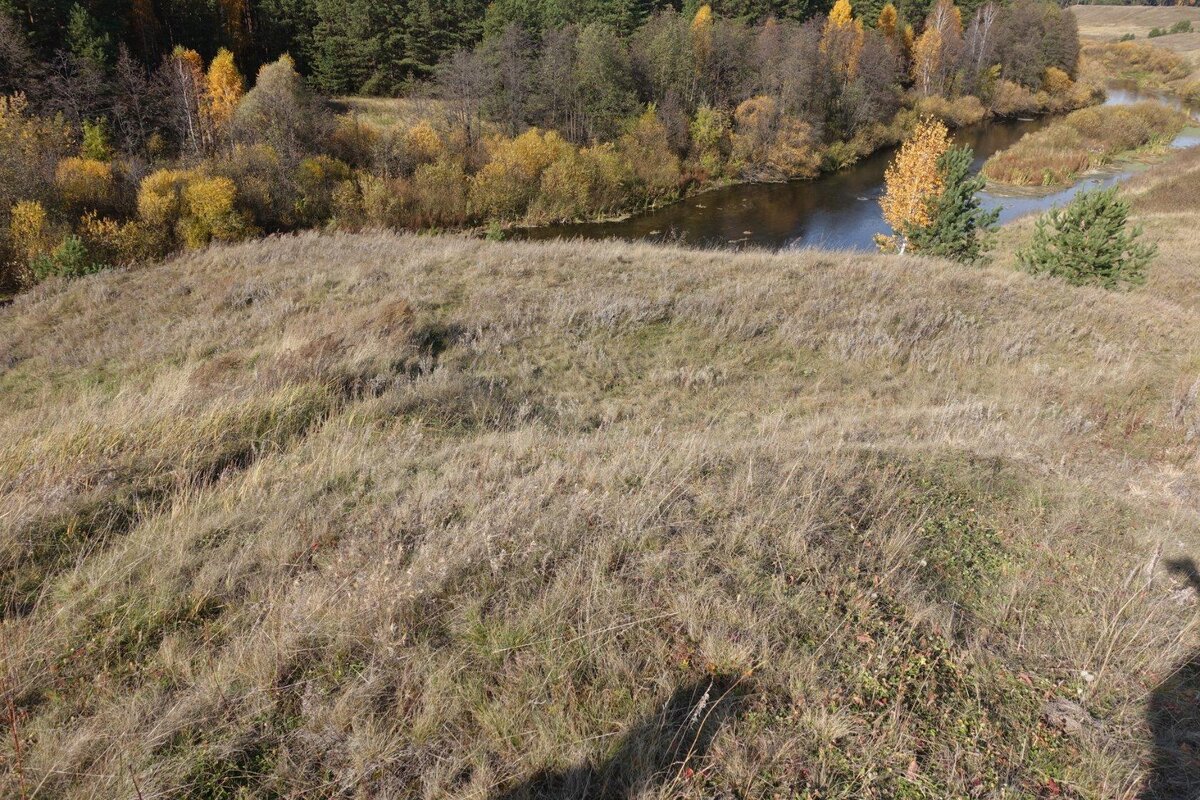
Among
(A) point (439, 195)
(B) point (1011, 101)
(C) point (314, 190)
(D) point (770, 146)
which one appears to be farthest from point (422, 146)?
(B) point (1011, 101)

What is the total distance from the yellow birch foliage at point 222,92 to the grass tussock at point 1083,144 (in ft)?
154

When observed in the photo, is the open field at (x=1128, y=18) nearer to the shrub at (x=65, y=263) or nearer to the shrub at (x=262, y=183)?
the shrub at (x=262, y=183)

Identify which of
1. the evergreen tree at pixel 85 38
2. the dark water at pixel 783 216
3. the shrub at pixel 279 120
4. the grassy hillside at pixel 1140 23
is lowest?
the dark water at pixel 783 216

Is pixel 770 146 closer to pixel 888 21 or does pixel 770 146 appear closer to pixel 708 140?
pixel 708 140

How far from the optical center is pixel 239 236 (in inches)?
1109

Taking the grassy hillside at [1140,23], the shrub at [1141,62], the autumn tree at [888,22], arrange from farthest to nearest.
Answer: the grassy hillside at [1140,23] < the shrub at [1141,62] < the autumn tree at [888,22]

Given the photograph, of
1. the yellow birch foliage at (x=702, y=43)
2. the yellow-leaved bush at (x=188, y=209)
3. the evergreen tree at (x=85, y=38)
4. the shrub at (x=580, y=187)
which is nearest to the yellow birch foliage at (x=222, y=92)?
the evergreen tree at (x=85, y=38)

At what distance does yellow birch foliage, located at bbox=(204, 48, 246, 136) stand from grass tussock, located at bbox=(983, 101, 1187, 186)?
4698 cm

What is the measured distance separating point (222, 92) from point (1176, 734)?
47163 mm

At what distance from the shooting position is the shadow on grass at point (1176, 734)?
8.84 feet

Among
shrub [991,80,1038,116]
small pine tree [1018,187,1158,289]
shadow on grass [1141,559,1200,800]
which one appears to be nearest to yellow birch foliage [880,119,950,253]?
small pine tree [1018,187,1158,289]

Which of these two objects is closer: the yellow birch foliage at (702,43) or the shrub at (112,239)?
the shrub at (112,239)

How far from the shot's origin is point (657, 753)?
2.49m

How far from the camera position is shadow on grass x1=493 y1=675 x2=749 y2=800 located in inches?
92.4
